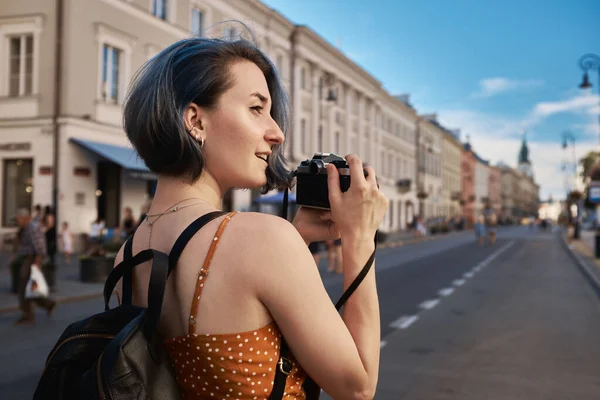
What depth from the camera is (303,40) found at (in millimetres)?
35188

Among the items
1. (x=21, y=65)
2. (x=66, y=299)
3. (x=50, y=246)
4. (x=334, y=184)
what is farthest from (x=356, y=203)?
(x=21, y=65)

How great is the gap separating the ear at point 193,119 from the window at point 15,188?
65.5 feet

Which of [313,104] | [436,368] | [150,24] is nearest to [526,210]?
[313,104]

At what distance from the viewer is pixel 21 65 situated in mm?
19328

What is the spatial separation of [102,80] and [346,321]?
20.9 metres

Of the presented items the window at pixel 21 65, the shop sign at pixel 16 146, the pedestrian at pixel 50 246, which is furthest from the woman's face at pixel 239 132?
the window at pixel 21 65

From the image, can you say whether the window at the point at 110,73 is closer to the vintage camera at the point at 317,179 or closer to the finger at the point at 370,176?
the vintage camera at the point at 317,179

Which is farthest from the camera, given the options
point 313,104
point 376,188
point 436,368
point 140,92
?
point 313,104

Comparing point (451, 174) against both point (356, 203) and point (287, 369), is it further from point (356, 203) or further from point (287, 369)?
point (287, 369)

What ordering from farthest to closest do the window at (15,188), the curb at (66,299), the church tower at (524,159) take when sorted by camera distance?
the church tower at (524,159) → the window at (15,188) → the curb at (66,299)

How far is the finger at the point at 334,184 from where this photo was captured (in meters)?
1.32

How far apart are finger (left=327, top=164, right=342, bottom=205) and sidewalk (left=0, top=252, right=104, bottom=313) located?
30.9 feet

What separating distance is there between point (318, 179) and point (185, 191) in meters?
0.33

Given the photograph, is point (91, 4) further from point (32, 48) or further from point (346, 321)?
point (346, 321)
